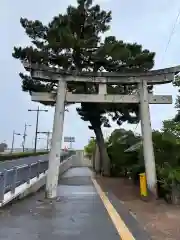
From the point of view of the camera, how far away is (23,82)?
23656mm

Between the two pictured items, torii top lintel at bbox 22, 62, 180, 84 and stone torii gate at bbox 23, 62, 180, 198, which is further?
torii top lintel at bbox 22, 62, 180, 84

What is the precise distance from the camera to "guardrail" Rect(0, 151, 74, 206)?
985 cm

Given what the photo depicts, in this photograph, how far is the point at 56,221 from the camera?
873 cm

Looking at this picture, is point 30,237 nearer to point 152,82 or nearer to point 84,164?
point 152,82

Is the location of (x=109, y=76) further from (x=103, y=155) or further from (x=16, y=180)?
(x=103, y=155)

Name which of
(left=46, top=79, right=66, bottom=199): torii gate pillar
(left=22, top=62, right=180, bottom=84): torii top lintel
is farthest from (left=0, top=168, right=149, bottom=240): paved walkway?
(left=22, top=62, right=180, bottom=84): torii top lintel

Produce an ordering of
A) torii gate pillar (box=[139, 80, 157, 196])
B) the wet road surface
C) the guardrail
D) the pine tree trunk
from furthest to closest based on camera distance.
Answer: the pine tree trunk
torii gate pillar (box=[139, 80, 157, 196])
the guardrail
the wet road surface

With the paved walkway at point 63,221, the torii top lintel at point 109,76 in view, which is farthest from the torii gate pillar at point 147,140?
the paved walkway at point 63,221

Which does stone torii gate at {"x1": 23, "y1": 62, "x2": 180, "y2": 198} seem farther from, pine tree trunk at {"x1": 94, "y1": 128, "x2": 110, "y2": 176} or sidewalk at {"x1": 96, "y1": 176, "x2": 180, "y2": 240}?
pine tree trunk at {"x1": 94, "y1": 128, "x2": 110, "y2": 176}

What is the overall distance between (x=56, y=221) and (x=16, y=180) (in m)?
3.32

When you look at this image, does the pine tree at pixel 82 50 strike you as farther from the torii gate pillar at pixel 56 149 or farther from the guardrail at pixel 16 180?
the guardrail at pixel 16 180

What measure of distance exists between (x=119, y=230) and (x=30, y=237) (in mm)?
1995

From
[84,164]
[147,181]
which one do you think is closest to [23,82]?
[147,181]

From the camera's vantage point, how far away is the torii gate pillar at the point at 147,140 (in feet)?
46.6
